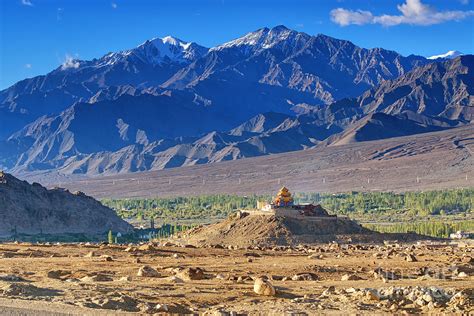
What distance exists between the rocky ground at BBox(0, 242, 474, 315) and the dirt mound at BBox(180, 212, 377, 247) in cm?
1304

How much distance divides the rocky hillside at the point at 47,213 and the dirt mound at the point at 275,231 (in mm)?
27354

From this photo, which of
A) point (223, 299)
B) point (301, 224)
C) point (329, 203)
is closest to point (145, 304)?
point (223, 299)

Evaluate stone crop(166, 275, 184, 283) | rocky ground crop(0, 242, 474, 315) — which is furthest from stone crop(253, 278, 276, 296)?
stone crop(166, 275, 184, 283)

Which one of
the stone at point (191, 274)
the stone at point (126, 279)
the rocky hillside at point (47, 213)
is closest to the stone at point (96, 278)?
the stone at point (126, 279)

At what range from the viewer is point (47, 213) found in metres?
83.8

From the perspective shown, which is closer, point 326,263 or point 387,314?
point 387,314

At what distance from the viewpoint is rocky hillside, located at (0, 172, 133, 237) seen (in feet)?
261

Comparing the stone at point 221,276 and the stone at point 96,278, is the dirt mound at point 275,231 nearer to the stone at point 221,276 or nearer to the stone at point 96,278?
the stone at point 221,276

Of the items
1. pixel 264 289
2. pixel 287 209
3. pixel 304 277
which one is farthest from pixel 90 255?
pixel 287 209

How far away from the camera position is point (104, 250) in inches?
1512

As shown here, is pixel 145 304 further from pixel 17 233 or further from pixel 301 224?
pixel 17 233

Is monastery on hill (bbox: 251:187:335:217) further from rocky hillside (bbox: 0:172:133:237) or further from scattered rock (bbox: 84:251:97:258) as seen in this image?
rocky hillside (bbox: 0:172:133:237)

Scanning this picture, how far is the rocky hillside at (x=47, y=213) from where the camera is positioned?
79500 mm

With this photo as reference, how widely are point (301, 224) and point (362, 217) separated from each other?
237 ft
